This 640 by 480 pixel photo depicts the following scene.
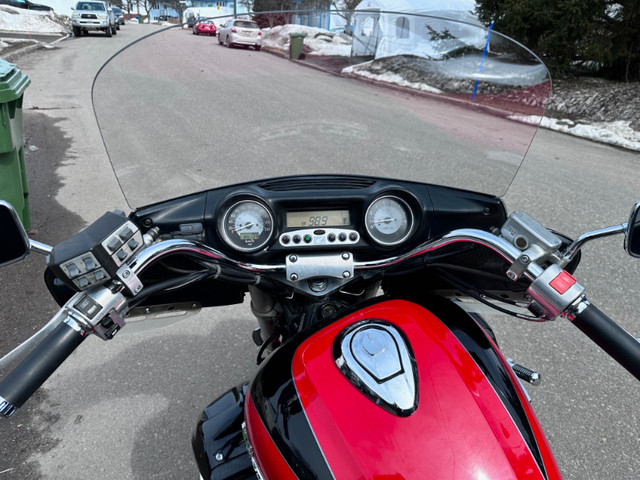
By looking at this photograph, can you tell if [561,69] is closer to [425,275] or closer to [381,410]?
[425,275]

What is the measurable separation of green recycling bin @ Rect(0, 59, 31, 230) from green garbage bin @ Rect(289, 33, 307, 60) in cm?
313

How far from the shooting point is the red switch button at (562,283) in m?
1.01

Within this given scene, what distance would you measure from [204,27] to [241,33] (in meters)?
0.12

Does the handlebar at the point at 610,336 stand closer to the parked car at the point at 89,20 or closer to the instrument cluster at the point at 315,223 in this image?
the instrument cluster at the point at 315,223

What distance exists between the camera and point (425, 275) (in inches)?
63.4

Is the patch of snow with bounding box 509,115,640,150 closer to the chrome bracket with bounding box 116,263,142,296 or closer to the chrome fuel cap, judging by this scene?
the chrome fuel cap

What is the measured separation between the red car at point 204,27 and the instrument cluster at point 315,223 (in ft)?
1.91

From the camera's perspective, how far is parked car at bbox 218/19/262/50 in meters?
1.50

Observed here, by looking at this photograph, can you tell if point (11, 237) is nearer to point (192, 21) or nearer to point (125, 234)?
point (125, 234)

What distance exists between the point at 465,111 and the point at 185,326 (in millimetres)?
2281

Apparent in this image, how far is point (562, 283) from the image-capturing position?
3.34 ft

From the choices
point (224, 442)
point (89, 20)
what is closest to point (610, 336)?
point (224, 442)

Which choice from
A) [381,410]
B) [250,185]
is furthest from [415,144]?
[381,410]

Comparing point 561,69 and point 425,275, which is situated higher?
point 561,69
